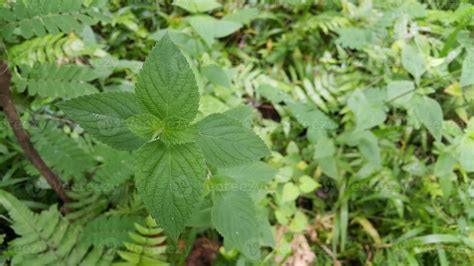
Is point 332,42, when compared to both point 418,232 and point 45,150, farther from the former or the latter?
point 45,150

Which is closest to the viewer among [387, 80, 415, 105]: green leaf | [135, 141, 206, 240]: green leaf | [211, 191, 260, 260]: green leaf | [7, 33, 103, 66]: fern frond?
[135, 141, 206, 240]: green leaf

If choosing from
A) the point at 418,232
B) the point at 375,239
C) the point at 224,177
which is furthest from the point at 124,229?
the point at 418,232

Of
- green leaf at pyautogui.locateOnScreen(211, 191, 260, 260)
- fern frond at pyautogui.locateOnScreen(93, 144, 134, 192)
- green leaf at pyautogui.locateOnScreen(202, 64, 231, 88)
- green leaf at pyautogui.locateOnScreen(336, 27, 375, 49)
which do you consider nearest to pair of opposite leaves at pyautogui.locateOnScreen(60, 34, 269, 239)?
green leaf at pyautogui.locateOnScreen(211, 191, 260, 260)

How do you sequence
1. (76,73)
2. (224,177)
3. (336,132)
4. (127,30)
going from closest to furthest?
(224,177)
(76,73)
(336,132)
(127,30)

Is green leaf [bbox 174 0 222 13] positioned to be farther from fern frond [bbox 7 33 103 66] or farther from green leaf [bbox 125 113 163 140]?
green leaf [bbox 125 113 163 140]

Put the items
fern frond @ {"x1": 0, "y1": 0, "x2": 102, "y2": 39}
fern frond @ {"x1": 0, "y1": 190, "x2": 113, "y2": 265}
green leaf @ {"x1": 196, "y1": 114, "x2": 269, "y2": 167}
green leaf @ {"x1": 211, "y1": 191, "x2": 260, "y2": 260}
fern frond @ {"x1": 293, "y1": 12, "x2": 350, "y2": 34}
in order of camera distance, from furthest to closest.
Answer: fern frond @ {"x1": 293, "y1": 12, "x2": 350, "y2": 34} → fern frond @ {"x1": 0, "y1": 190, "x2": 113, "y2": 265} → fern frond @ {"x1": 0, "y1": 0, "x2": 102, "y2": 39} → green leaf @ {"x1": 211, "y1": 191, "x2": 260, "y2": 260} → green leaf @ {"x1": 196, "y1": 114, "x2": 269, "y2": 167}

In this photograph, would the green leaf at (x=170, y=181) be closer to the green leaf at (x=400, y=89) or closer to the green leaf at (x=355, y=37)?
the green leaf at (x=400, y=89)
